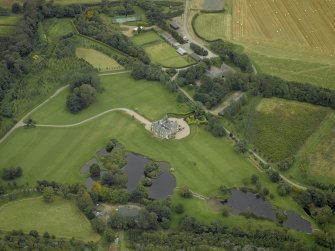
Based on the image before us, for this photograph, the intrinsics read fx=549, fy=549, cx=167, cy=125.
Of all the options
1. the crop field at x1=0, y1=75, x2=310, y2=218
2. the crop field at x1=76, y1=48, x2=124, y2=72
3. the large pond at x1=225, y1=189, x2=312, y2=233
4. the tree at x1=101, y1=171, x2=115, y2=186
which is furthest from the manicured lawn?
the large pond at x1=225, y1=189, x2=312, y2=233

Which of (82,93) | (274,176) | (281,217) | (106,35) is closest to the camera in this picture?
(281,217)

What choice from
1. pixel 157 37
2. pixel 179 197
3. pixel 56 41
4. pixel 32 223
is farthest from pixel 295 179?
pixel 56 41

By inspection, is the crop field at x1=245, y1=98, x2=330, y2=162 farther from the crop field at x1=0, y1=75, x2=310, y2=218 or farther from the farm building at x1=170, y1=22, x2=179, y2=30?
the farm building at x1=170, y1=22, x2=179, y2=30

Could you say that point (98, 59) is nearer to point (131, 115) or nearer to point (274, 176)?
point (131, 115)

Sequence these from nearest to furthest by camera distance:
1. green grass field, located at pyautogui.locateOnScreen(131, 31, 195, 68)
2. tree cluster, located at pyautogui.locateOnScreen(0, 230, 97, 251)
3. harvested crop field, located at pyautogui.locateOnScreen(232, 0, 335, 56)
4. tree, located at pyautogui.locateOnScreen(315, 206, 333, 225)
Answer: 1. tree cluster, located at pyautogui.locateOnScreen(0, 230, 97, 251)
2. tree, located at pyautogui.locateOnScreen(315, 206, 333, 225)
3. green grass field, located at pyautogui.locateOnScreen(131, 31, 195, 68)
4. harvested crop field, located at pyautogui.locateOnScreen(232, 0, 335, 56)

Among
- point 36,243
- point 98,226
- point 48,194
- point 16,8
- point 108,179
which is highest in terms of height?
point 16,8

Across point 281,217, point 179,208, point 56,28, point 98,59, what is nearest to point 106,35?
point 98,59

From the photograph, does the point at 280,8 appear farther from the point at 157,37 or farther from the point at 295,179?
the point at 295,179
